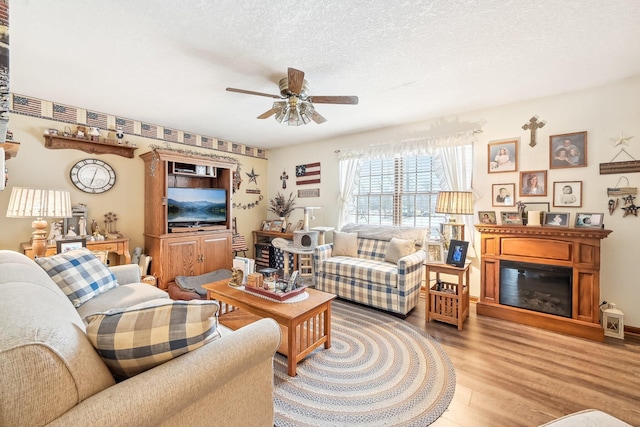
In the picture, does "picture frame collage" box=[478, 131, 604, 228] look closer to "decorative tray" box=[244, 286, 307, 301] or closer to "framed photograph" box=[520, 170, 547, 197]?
"framed photograph" box=[520, 170, 547, 197]

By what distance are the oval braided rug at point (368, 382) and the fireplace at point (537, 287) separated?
1188mm

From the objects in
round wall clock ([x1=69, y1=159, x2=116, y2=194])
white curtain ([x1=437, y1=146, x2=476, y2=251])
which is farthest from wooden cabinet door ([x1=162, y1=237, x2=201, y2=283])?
white curtain ([x1=437, y1=146, x2=476, y2=251])

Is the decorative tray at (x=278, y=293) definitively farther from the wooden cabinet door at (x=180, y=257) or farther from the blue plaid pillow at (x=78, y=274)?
the wooden cabinet door at (x=180, y=257)

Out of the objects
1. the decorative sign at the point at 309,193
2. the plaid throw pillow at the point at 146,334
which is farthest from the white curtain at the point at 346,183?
the plaid throw pillow at the point at 146,334

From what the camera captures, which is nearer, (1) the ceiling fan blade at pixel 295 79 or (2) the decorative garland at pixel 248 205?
(1) the ceiling fan blade at pixel 295 79

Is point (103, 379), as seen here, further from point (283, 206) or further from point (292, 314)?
point (283, 206)

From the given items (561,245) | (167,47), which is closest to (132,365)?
(167,47)

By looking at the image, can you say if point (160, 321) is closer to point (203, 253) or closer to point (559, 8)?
point (559, 8)

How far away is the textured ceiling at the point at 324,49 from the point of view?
1.64 metres

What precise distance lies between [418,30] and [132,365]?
7.79 feet

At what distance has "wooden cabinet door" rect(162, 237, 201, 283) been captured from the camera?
363cm

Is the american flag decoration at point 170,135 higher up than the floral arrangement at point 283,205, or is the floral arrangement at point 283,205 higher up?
the american flag decoration at point 170,135

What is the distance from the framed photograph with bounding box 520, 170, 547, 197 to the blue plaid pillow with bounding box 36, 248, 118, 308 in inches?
166

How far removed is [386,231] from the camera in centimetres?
368
